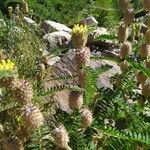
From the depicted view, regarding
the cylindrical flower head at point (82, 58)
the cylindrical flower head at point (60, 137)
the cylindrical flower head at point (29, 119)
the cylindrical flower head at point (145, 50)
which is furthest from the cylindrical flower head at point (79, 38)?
the cylindrical flower head at point (29, 119)

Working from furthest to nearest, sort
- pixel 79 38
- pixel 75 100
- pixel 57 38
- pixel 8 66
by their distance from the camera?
pixel 57 38 → pixel 79 38 → pixel 75 100 → pixel 8 66

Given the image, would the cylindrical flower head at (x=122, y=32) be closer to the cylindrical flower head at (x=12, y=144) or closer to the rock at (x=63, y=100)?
the cylindrical flower head at (x=12, y=144)

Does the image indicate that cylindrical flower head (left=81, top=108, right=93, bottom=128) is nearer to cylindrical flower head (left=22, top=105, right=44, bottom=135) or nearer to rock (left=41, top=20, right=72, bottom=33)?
cylindrical flower head (left=22, top=105, right=44, bottom=135)

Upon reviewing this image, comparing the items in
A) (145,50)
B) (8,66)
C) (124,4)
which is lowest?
(8,66)

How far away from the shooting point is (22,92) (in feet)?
4.95

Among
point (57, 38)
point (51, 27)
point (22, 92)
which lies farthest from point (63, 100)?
point (51, 27)

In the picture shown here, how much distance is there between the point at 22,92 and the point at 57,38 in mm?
9855

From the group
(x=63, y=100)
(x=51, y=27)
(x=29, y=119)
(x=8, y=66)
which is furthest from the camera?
(x=51, y=27)

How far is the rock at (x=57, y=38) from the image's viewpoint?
35.9 ft

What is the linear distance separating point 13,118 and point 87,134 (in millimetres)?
442

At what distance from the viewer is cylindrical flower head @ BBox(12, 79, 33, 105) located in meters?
1.49

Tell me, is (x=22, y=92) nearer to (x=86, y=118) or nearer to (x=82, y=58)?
(x=86, y=118)

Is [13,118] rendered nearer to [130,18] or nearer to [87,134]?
[87,134]

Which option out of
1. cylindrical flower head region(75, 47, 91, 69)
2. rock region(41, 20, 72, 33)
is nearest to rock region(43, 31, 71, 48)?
rock region(41, 20, 72, 33)
